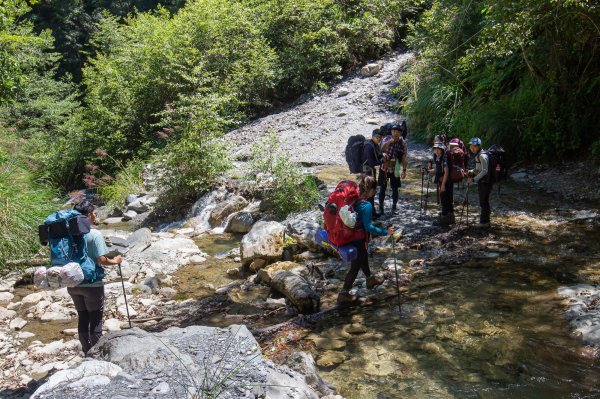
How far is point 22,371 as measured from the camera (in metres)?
5.48

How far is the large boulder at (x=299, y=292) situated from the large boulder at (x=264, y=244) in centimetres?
151

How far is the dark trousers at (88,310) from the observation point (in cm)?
496

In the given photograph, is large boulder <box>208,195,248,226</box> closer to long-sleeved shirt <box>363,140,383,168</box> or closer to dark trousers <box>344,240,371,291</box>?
long-sleeved shirt <box>363,140,383,168</box>

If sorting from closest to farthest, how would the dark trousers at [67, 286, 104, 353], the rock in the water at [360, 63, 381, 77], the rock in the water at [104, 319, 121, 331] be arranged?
the dark trousers at [67, 286, 104, 353], the rock in the water at [104, 319, 121, 331], the rock in the water at [360, 63, 381, 77]

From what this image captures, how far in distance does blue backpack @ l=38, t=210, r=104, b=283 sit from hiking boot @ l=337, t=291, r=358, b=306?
2969 mm

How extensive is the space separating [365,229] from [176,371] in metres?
2.65

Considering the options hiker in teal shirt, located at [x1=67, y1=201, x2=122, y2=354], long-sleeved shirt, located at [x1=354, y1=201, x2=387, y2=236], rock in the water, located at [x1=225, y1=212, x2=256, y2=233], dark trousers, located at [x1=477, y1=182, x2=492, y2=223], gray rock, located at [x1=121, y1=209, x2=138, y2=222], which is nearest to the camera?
hiker in teal shirt, located at [x1=67, y1=201, x2=122, y2=354]

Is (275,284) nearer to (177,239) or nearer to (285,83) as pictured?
(177,239)

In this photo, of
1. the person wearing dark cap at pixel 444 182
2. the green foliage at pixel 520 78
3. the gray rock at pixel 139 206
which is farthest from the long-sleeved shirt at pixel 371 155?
the gray rock at pixel 139 206

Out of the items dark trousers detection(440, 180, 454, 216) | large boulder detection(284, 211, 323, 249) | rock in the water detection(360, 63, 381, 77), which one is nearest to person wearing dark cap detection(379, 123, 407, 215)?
dark trousers detection(440, 180, 454, 216)

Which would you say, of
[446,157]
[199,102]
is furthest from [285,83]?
[446,157]

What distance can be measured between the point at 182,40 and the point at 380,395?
18925 mm

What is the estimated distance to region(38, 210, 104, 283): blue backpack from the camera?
458 cm

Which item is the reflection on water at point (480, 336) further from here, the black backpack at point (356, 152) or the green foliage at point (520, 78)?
the green foliage at point (520, 78)
